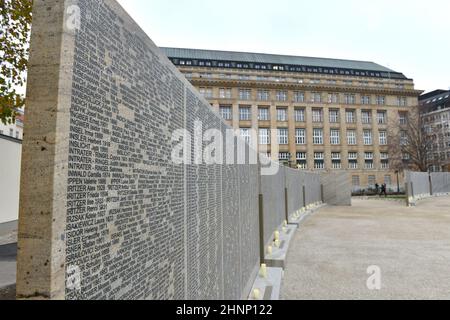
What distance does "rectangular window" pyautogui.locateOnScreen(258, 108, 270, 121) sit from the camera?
51097 millimetres

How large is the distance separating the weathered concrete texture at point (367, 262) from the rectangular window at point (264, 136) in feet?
126

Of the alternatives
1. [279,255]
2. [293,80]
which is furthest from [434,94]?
[279,255]

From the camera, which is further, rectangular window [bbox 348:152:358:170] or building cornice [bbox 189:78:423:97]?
rectangular window [bbox 348:152:358:170]

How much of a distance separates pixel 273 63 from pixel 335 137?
64.3ft

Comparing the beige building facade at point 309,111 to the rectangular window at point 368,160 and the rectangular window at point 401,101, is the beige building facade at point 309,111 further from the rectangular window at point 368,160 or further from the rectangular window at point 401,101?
the rectangular window at point 401,101

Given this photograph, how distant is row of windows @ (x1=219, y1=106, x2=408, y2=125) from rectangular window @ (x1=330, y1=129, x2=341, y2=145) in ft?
6.75

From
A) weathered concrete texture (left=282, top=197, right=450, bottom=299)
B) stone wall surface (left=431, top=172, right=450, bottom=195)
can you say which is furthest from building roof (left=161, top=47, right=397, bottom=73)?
weathered concrete texture (left=282, top=197, right=450, bottom=299)

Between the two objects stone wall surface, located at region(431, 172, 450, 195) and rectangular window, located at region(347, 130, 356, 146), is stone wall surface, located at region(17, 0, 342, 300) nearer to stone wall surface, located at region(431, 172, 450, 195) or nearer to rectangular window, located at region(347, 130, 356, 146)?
stone wall surface, located at region(431, 172, 450, 195)

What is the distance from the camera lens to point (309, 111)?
52.2 m

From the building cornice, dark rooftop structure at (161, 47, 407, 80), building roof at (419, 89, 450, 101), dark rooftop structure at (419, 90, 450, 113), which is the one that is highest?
dark rooftop structure at (161, 47, 407, 80)

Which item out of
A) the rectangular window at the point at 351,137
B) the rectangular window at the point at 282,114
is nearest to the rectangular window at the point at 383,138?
the rectangular window at the point at 351,137

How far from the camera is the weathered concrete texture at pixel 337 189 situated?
2444 centimetres

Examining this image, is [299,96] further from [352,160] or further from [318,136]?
[352,160]
